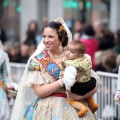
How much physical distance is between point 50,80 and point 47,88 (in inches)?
5.6

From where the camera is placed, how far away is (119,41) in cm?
1328

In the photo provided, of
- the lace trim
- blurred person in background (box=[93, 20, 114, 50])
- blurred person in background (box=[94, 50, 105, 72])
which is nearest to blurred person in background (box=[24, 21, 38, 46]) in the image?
blurred person in background (box=[93, 20, 114, 50])

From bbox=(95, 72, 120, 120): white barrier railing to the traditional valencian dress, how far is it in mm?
2402

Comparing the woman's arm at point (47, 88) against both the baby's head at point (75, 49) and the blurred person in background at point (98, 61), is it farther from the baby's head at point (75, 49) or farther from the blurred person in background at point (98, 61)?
the blurred person in background at point (98, 61)

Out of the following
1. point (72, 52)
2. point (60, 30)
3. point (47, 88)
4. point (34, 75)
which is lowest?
point (47, 88)

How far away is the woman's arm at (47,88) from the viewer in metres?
6.59

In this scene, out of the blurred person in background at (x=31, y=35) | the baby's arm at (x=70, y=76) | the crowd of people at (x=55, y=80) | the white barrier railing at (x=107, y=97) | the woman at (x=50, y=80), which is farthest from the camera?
the blurred person in background at (x=31, y=35)

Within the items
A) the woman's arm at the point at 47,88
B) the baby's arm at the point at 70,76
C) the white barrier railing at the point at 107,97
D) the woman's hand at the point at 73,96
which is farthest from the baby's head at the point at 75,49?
the white barrier railing at the point at 107,97

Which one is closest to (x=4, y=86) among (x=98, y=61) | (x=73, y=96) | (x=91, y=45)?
(x=73, y=96)

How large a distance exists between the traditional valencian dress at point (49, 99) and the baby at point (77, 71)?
140mm

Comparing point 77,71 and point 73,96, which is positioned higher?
point 77,71

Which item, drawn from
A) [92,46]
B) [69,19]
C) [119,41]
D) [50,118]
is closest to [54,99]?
[50,118]

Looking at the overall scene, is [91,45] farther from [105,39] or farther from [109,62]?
[105,39]

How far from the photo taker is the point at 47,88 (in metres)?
6.68
